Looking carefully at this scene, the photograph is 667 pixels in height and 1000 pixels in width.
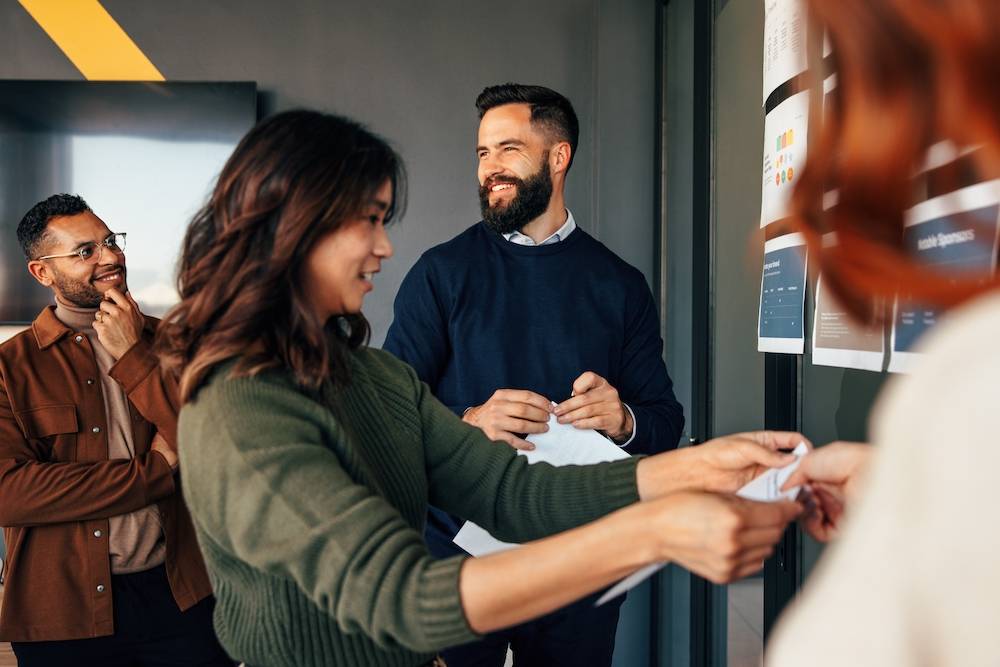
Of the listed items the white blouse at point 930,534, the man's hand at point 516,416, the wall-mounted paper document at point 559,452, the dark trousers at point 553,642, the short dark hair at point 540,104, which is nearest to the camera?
the white blouse at point 930,534

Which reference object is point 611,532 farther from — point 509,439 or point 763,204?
Result: point 763,204

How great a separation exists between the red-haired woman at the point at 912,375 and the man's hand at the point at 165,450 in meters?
1.83

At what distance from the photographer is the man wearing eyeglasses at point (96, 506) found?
210 centimetres

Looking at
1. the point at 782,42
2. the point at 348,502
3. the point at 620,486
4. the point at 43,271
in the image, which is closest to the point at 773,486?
the point at 620,486

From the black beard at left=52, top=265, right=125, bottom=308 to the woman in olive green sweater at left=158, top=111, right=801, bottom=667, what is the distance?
4.00 feet

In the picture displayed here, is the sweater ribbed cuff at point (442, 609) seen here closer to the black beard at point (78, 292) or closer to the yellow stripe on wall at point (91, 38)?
the black beard at point (78, 292)

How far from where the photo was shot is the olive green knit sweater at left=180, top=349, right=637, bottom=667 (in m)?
1.00

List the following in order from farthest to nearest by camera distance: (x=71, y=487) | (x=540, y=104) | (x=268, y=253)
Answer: (x=540, y=104) < (x=71, y=487) < (x=268, y=253)

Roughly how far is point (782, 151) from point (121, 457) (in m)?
1.68

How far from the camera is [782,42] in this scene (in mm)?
1746

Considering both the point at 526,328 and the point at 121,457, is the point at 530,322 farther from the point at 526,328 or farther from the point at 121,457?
the point at 121,457

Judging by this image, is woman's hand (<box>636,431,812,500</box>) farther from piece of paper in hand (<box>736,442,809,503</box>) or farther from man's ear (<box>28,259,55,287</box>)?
man's ear (<box>28,259,55,287</box>)

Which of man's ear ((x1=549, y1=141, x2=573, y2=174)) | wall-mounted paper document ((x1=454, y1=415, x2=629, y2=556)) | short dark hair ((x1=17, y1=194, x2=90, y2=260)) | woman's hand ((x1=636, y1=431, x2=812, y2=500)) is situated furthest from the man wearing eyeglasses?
woman's hand ((x1=636, y1=431, x2=812, y2=500))

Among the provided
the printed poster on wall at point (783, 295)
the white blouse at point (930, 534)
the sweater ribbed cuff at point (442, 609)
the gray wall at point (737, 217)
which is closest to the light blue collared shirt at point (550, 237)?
the gray wall at point (737, 217)
